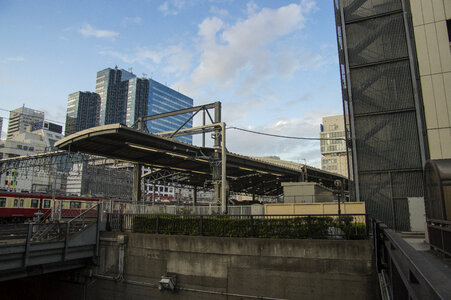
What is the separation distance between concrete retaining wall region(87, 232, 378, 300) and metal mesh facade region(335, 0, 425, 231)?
1139 cm

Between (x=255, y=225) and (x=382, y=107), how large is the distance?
14832 millimetres

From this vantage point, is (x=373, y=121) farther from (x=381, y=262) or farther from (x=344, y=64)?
(x=381, y=262)

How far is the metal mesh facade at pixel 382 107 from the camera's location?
72.5 ft

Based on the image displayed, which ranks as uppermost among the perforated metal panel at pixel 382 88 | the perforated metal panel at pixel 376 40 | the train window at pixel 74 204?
the perforated metal panel at pixel 376 40

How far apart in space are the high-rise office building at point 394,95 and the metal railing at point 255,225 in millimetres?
8722

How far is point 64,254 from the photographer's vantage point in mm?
15852

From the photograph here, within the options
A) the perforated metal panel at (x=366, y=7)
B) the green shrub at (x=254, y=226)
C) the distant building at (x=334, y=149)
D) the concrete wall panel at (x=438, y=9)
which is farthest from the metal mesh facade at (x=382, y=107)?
the distant building at (x=334, y=149)

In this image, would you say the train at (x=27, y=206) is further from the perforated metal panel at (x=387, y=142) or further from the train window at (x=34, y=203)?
the perforated metal panel at (x=387, y=142)

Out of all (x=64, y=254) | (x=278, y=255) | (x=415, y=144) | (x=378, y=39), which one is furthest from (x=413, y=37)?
(x=64, y=254)

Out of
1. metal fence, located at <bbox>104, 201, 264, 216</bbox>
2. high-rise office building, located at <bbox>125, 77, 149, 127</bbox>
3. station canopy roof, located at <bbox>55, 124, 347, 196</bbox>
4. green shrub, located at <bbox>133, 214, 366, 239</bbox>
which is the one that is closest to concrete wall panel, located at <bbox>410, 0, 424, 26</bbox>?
green shrub, located at <bbox>133, 214, 366, 239</bbox>

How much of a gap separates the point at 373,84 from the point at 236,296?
1875 centimetres

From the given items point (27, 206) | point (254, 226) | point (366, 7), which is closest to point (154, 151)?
point (27, 206)

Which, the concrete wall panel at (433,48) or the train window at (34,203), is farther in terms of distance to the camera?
the train window at (34,203)

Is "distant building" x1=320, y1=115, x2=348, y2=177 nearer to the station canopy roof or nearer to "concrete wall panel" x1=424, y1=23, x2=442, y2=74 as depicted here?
the station canopy roof
